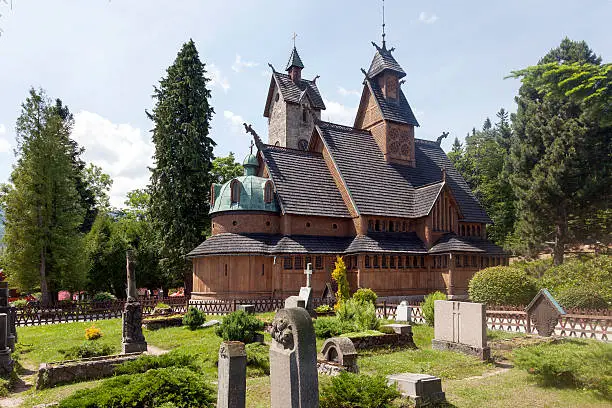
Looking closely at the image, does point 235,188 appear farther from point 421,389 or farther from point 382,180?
point 421,389

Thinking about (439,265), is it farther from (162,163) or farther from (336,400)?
(336,400)

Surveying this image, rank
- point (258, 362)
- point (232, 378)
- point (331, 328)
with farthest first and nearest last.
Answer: point (331, 328) < point (258, 362) < point (232, 378)

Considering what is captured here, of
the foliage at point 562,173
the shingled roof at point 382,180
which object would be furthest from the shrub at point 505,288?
the foliage at point 562,173

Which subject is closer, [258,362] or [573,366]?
[573,366]

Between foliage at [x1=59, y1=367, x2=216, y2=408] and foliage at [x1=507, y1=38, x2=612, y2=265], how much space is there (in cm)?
3519

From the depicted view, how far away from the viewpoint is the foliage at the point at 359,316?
17969mm

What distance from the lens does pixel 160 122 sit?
40562 mm

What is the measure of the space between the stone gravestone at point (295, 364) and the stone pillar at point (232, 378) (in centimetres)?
60

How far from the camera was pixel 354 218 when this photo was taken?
3456 cm

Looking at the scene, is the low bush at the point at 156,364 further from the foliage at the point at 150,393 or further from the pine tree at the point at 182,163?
the pine tree at the point at 182,163

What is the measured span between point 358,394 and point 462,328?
780cm

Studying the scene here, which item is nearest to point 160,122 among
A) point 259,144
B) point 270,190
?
point 259,144

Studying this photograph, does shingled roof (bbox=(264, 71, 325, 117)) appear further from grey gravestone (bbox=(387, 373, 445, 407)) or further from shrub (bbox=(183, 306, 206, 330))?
grey gravestone (bbox=(387, 373, 445, 407))

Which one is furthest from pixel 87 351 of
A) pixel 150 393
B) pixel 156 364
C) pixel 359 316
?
pixel 359 316
